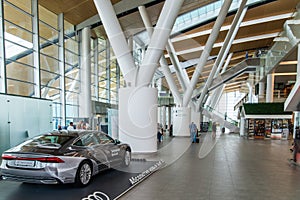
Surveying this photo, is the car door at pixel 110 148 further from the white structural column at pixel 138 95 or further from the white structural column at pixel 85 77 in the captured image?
the white structural column at pixel 85 77

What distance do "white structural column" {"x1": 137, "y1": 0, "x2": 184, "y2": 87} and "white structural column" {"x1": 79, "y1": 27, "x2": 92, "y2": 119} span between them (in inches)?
349

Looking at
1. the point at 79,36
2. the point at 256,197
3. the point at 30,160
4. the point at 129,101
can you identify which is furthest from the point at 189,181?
the point at 79,36

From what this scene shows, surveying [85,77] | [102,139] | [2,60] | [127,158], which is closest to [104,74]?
[85,77]

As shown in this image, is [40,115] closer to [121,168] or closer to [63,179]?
[121,168]

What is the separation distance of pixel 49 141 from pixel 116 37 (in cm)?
465

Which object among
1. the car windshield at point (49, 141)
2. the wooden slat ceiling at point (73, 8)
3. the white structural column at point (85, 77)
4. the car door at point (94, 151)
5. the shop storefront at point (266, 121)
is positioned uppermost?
the wooden slat ceiling at point (73, 8)

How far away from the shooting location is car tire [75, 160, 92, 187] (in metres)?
5.06

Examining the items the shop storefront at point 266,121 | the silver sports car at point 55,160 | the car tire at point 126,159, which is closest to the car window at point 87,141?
the silver sports car at point 55,160

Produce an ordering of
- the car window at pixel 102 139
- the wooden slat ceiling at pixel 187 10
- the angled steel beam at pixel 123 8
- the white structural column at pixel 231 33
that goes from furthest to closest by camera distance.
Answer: the white structural column at pixel 231 33, the angled steel beam at pixel 123 8, the wooden slat ceiling at pixel 187 10, the car window at pixel 102 139

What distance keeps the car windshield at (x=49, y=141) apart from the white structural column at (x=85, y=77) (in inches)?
448

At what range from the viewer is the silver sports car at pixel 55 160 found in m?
4.71

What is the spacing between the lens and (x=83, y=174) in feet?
17.1

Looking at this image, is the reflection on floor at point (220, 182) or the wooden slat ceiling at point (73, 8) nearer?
the reflection on floor at point (220, 182)

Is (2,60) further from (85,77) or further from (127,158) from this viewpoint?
(127,158)
